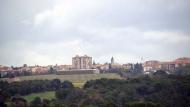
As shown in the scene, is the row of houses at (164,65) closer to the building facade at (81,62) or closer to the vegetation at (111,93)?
the building facade at (81,62)

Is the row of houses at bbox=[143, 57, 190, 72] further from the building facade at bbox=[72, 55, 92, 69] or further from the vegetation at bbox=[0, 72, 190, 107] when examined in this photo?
the vegetation at bbox=[0, 72, 190, 107]

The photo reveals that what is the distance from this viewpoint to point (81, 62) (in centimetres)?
16838

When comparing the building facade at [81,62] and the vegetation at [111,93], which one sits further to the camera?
the building facade at [81,62]

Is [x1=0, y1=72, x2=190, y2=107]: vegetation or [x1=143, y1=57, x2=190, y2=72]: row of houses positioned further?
[x1=143, y1=57, x2=190, y2=72]: row of houses

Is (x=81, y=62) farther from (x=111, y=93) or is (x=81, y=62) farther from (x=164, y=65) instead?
(x=111, y=93)

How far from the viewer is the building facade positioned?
167m

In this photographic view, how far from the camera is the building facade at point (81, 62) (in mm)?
166975

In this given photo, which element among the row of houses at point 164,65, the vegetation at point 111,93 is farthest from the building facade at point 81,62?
the vegetation at point 111,93

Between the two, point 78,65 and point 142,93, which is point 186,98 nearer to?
point 142,93

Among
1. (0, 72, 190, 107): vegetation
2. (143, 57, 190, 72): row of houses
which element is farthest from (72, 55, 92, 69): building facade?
(0, 72, 190, 107): vegetation

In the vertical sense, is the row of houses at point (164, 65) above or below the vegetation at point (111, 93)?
above

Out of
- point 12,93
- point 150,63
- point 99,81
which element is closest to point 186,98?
point 99,81

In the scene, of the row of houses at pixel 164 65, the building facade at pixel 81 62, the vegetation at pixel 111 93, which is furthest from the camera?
the row of houses at pixel 164 65

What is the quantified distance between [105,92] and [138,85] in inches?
337
